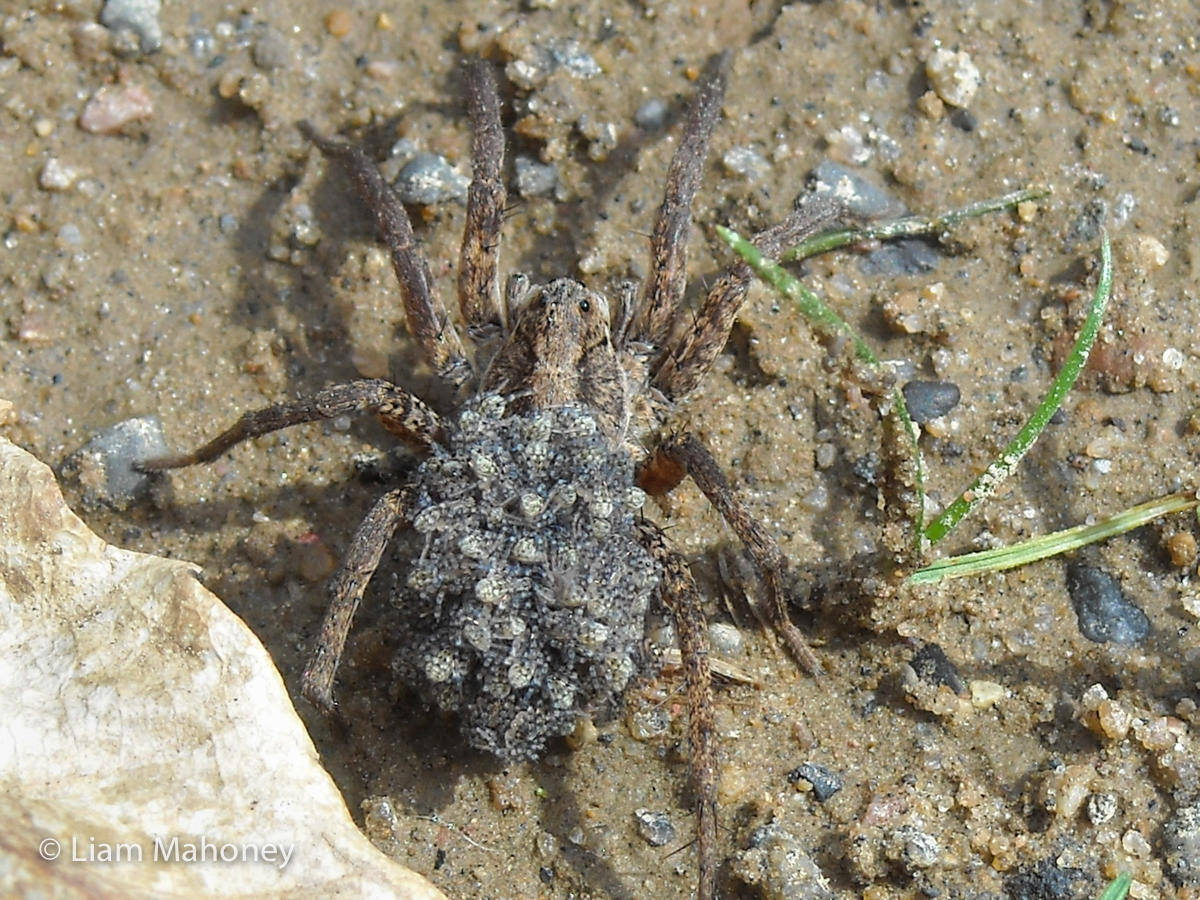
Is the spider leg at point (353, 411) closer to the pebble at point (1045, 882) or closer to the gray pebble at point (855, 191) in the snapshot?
the gray pebble at point (855, 191)

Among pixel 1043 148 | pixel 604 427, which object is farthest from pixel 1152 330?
pixel 604 427

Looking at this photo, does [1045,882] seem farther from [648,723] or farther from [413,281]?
[413,281]

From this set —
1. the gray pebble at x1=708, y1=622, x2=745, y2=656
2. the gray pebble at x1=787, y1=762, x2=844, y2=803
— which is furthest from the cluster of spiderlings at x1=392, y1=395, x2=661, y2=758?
the gray pebble at x1=787, y1=762, x2=844, y2=803

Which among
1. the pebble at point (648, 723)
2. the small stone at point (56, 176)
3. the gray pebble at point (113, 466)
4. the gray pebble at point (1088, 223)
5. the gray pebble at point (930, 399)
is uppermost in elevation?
the small stone at point (56, 176)

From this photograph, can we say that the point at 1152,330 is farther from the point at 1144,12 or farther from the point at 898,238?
the point at 1144,12

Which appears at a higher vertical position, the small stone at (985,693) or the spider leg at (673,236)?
the spider leg at (673,236)

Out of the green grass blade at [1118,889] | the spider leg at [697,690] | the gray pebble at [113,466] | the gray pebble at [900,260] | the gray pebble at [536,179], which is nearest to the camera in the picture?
the green grass blade at [1118,889]

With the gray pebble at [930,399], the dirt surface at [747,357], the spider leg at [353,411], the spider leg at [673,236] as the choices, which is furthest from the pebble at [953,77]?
the spider leg at [353,411]
